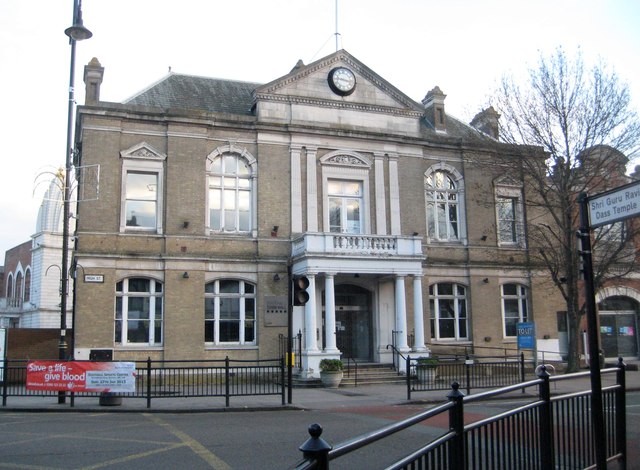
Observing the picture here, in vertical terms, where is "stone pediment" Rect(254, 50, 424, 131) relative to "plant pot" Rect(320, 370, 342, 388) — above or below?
above

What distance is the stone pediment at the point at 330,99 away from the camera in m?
27.4

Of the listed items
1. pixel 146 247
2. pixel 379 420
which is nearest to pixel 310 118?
pixel 146 247

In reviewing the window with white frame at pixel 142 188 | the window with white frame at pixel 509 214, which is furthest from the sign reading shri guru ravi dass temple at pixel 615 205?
the window with white frame at pixel 509 214

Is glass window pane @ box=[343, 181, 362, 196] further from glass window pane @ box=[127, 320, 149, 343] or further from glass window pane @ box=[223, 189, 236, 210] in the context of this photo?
glass window pane @ box=[127, 320, 149, 343]

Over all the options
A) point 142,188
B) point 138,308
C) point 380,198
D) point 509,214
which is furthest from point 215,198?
point 509,214

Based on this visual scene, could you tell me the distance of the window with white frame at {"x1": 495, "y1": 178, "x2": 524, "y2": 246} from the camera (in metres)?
30.6

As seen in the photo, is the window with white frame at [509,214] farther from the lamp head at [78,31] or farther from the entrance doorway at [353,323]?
the lamp head at [78,31]

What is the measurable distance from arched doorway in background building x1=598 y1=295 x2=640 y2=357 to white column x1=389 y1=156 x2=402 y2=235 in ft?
39.8

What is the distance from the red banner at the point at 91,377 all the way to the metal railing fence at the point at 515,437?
12.0m

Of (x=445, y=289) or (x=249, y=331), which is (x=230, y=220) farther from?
(x=445, y=289)

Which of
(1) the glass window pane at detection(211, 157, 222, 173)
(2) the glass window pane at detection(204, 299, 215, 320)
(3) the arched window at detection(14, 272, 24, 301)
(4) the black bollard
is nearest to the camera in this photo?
(4) the black bollard

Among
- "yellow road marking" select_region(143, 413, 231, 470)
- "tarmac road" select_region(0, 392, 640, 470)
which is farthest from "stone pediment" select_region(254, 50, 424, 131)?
"yellow road marking" select_region(143, 413, 231, 470)

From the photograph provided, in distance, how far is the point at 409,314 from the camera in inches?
1088

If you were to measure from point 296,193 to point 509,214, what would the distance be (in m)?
10.8
